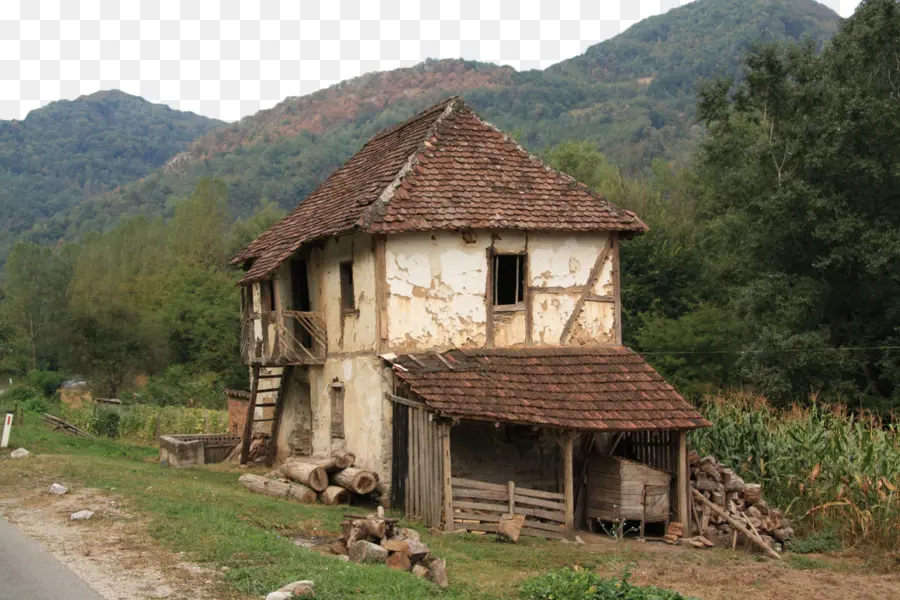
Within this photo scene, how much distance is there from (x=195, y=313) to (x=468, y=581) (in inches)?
1932

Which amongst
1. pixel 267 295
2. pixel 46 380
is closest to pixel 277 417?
pixel 267 295

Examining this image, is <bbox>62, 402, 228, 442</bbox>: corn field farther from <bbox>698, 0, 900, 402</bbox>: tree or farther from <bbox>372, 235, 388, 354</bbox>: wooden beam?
<bbox>698, 0, 900, 402</bbox>: tree

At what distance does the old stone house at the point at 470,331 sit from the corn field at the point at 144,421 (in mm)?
12525

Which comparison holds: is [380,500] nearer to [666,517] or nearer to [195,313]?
[666,517]

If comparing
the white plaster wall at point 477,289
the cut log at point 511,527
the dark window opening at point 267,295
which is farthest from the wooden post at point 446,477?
the dark window opening at point 267,295

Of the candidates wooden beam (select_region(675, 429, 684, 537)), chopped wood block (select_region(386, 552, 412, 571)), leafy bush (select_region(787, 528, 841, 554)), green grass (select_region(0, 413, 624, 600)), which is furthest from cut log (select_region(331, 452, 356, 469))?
leafy bush (select_region(787, 528, 841, 554))

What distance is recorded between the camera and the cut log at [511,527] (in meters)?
17.5

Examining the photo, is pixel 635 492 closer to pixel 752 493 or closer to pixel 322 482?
pixel 752 493

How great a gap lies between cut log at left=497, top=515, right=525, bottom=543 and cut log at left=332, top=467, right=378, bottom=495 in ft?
12.0

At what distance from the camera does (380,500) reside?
20.5 m

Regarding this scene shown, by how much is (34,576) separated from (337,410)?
12199 mm

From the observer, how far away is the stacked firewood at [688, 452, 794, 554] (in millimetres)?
19109

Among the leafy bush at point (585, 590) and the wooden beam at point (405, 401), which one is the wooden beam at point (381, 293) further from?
the leafy bush at point (585, 590)

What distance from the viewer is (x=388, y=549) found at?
13.2m
